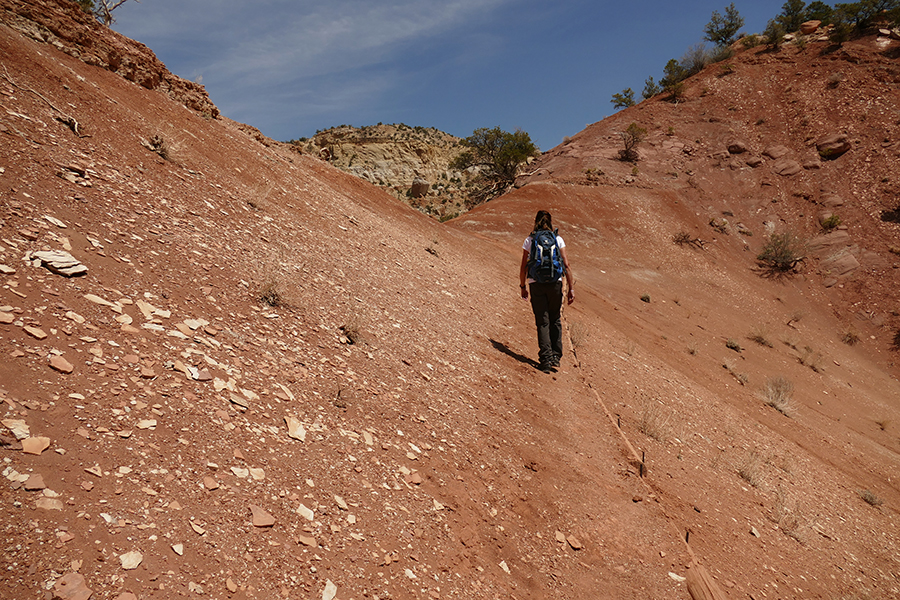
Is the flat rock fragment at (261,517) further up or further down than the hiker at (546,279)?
further down

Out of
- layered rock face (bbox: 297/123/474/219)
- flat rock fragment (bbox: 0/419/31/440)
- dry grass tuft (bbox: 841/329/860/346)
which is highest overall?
layered rock face (bbox: 297/123/474/219)

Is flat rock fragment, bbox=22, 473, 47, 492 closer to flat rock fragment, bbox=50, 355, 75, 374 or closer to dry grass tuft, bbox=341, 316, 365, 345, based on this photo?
flat rock fragment, bbox=50, 355, 75, 374

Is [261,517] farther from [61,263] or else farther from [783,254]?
[783,254]

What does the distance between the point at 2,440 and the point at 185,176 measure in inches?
203

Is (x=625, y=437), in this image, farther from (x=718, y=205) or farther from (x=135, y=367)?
(x=718, y=205)

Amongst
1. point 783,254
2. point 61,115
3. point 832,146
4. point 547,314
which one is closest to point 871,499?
point 547,314

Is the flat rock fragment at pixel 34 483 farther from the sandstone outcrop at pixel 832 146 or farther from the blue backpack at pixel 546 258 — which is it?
the sandstone outcrop at pixel 832 146

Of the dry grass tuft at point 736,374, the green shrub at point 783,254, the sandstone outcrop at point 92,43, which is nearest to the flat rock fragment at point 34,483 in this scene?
the sandstone outcrop at point 92,43

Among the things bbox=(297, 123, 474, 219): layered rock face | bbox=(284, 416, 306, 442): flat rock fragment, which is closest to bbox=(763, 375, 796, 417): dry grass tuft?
bbox=(284, 416, 306, 442): flat rock fragment

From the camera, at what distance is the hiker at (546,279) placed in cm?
664

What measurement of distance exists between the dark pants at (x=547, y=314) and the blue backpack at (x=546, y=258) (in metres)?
0.15

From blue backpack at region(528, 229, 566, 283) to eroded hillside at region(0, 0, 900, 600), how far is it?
1.38 meters

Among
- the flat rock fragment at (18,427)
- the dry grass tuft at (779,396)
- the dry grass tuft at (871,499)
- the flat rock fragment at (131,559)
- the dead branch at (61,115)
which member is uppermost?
the dead branch at (61,115)

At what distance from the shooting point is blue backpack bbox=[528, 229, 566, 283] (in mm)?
6609
